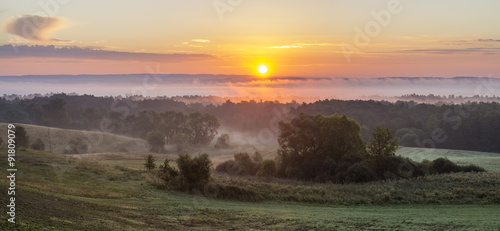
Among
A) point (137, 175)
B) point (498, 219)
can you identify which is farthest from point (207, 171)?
point (498, 219)

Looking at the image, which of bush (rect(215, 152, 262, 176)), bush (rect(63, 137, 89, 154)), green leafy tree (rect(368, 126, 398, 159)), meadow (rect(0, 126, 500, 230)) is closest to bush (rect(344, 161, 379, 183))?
green leafy tree (rect(368, 126, 398, 159))

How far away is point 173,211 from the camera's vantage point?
78.2ft

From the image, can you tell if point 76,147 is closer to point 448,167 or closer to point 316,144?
point 316,144

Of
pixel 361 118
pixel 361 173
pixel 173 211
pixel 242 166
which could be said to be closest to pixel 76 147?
pixel 242 166

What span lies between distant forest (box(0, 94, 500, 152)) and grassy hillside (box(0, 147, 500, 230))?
7396 cm

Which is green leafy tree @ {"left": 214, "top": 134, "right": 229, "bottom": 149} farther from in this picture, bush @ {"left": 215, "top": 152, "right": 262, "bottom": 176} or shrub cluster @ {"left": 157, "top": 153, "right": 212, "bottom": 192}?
shrub cluster @ {"left": 157, "top": 153, "right": 212, "bottom": 192}

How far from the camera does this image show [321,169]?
55.0m

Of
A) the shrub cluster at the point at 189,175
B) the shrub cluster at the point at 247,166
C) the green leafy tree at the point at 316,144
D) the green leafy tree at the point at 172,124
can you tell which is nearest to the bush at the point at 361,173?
the green leafy tree at the point at 316,144

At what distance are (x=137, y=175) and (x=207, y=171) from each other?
774 centimetres

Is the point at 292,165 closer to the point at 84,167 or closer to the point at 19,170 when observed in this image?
the point at 84,167

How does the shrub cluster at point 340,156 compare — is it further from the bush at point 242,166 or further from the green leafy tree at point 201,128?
the green leafy tree at point 201,128

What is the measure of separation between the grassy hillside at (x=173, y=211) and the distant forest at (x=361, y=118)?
243 ft

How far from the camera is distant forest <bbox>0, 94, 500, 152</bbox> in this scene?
101625 millimetres

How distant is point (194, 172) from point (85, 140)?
84407 mm
